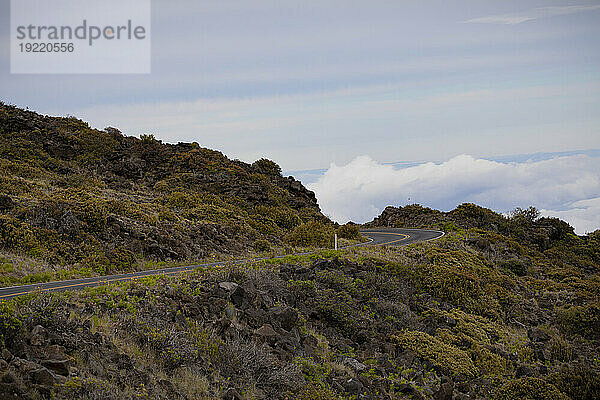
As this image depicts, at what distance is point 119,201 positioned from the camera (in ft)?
84.7

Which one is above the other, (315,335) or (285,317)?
(285,317)

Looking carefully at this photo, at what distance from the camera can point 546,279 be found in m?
27.3

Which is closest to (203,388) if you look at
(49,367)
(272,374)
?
(272,374)

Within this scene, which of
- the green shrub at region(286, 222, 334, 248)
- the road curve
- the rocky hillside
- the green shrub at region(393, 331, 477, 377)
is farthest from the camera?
the road curve

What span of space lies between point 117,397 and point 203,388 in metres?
1.98

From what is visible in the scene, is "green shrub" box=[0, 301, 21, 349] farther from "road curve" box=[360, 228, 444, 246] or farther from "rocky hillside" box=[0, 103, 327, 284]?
"road curve" box=[360, 228, 444, 246]

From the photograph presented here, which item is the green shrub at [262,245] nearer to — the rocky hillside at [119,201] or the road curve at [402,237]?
the rocky hillside at [119,201]

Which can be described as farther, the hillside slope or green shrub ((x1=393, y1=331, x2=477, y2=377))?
green shrub ((x1=393, y1=331, x2=477, y2=377))

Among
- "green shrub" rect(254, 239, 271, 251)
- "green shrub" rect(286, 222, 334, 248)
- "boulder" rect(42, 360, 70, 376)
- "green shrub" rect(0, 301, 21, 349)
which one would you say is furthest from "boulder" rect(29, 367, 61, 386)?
"green shrub" rect(286, 222, 334, 248)

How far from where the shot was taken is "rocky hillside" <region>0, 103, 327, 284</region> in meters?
18.1

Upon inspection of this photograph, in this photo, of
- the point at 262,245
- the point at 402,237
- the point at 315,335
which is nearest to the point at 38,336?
the point at 315,335

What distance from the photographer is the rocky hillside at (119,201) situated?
18078 millimetres

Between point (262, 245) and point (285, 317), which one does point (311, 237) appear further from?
point (285, 317)

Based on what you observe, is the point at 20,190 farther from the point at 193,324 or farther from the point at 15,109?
the point at 15,109
